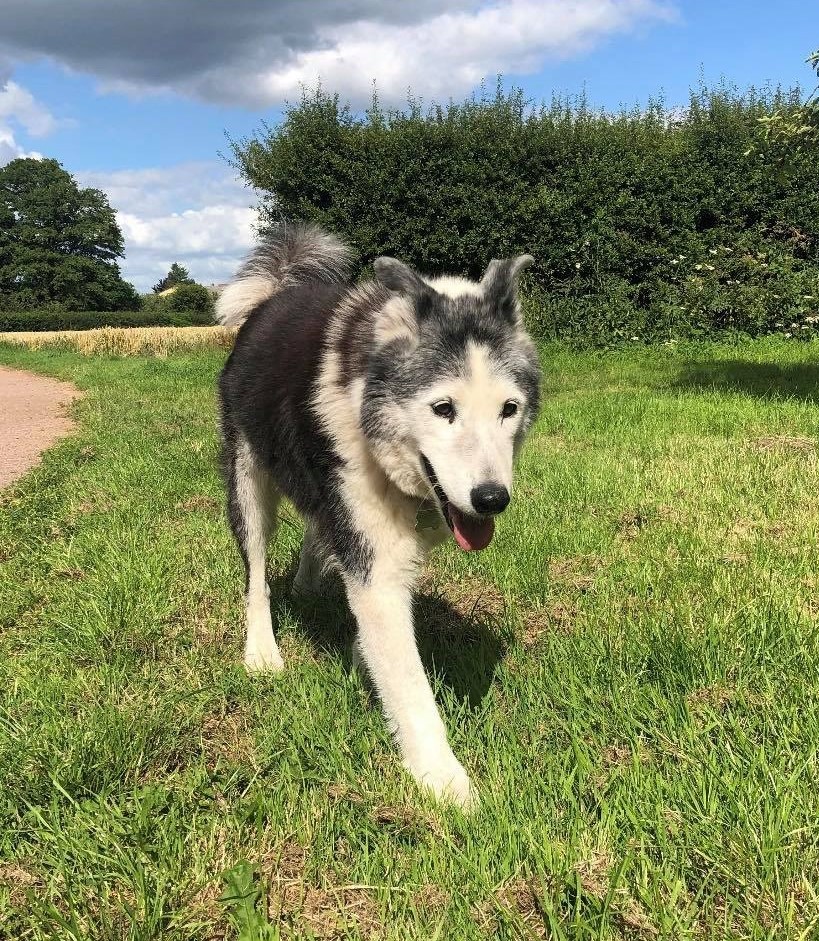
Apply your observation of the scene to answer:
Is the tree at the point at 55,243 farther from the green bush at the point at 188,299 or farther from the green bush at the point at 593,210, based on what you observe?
the green bush at the point at 593,210

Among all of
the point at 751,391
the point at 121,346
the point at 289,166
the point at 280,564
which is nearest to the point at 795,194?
the point at 751,391

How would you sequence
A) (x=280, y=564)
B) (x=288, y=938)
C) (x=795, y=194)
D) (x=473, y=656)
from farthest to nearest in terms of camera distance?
(x=795, y=194) → (x=280, y=564) → (x=473, y=656) → (x=288, y=938)

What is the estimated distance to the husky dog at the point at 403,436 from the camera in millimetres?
2162

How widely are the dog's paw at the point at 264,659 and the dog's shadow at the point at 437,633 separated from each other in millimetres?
231

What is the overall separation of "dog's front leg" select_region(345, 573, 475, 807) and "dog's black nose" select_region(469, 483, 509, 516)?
20.4 inches

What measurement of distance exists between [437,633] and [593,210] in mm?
10907

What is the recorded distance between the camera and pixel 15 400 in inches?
475

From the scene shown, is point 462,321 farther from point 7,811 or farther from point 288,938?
point 7,811

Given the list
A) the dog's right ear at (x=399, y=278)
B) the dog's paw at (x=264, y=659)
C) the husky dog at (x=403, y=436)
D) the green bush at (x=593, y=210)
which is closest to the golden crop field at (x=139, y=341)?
the green bush at (x=593, y=210)

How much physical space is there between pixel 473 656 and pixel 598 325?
34.7ft

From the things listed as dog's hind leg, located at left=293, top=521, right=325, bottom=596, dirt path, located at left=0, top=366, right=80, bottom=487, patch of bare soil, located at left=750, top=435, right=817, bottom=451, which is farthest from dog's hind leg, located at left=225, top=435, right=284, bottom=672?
patch of bare soil, located at left=750, top=435, right=817, bottom=451

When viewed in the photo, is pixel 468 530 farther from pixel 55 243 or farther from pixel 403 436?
pixel 55 243

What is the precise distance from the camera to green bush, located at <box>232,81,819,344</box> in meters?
12.1

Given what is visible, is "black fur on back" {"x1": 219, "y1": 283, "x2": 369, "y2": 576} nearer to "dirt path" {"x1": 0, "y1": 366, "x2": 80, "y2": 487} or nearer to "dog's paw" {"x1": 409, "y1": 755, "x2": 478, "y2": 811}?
"dog's paw" {"x1": 409, "y1": 755, "x2": 478, "y2": 811}
